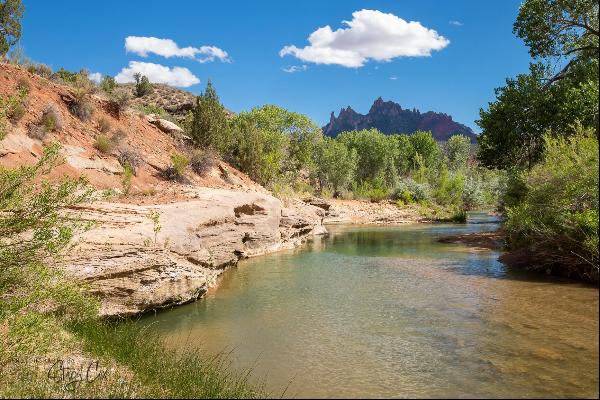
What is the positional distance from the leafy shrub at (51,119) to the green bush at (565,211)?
67.1 ft

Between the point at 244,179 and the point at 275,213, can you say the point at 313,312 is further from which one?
the point at 244,179

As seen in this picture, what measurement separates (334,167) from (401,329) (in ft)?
186

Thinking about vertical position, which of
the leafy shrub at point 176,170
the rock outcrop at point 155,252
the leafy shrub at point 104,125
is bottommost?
the rock outcrop at point 155,252

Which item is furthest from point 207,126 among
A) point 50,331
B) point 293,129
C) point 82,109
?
point 293,129

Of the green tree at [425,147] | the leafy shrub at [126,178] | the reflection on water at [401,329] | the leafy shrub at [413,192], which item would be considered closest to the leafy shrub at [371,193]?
the leafy shrub at [413,192]

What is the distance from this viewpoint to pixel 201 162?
91.2 ft

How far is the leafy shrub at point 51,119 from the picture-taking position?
68.1ft

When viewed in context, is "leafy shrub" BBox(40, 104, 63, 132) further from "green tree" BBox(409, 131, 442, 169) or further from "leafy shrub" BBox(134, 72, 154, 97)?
"green tree" BBox(409, 131, 442, 169)

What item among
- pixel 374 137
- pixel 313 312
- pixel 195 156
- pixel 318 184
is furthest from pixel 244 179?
pixel 374 137

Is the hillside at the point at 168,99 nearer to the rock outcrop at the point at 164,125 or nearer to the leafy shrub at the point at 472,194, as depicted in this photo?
the rock outcrop at the point at 164,125

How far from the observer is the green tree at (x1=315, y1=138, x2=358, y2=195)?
219 feet

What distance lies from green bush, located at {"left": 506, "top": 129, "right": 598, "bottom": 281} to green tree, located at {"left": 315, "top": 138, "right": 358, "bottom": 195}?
49.1 metres

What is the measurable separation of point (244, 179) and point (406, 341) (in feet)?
79.5

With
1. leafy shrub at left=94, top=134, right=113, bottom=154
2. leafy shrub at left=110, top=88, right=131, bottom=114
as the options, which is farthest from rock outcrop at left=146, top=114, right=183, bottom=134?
leafy shrub at left=94, top=134, right=113, bottom=154
